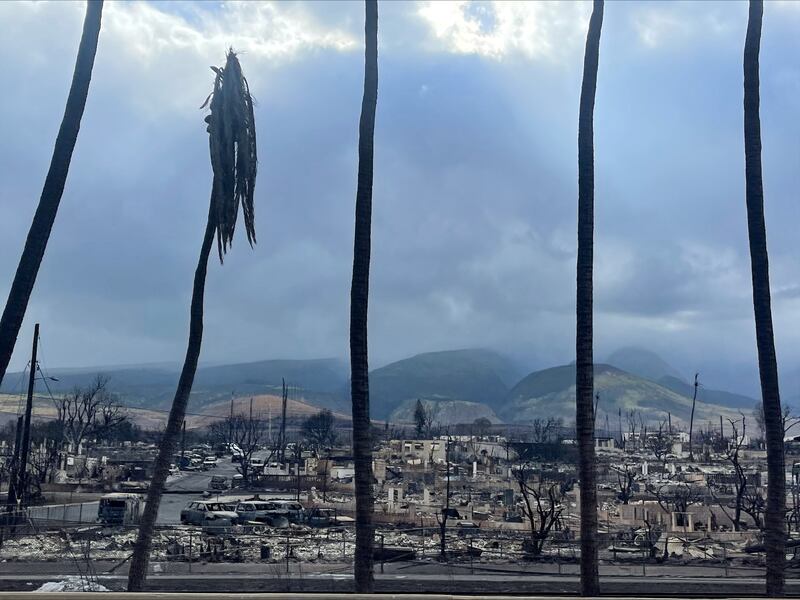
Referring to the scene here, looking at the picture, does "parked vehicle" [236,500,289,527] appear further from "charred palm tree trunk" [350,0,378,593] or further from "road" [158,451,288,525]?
"charred palm tree trunk" [350,0,378,593]

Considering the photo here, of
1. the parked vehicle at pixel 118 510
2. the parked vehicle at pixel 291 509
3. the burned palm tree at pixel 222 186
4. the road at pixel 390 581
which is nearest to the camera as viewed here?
the burned palm tree at pixel 222 186

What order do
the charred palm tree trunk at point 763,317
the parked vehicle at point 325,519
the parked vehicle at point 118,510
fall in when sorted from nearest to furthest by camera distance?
the charred palm tree trunk at point 763,317, the parked vehicle at point 118,510, the parked vehicle at point 325,519

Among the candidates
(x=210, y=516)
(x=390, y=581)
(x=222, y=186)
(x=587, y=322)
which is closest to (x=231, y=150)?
(x=222, y=186)

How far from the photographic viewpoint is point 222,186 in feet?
58.7

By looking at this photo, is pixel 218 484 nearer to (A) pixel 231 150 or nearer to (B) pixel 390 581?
(B) pixel 390 581

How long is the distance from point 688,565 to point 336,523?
1947 cm

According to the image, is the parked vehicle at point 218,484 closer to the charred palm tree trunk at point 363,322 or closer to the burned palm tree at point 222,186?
the burned palm tree at point 222,186

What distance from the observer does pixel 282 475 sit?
73000 mm

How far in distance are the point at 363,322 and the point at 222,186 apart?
535 cm

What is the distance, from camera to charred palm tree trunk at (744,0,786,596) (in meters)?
14.0

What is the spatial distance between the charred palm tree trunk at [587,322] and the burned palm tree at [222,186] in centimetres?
737

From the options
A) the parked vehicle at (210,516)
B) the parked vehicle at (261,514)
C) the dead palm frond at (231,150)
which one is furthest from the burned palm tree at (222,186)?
the parked vehicle at (261,514)

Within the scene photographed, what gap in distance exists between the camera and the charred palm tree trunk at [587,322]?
1363 cm

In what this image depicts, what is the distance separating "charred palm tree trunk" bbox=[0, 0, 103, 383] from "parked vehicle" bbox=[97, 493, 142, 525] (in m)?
31.9
